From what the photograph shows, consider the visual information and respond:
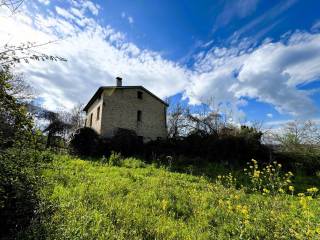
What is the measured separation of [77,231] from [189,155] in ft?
51.2

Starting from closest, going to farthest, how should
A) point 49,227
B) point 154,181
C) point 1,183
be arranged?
point 1,183, point 49,227, point 154,181

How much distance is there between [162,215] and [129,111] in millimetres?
19018

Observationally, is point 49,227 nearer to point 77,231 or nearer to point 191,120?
point 77,231

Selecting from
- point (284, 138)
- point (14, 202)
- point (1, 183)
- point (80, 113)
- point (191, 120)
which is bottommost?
point (14, 202)

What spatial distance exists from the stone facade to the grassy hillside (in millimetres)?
15339

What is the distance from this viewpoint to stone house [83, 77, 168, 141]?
2283cm

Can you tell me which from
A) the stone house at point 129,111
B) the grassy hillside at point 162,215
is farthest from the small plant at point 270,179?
the stone house at point 129,111

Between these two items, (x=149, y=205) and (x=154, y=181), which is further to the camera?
(x=154, y=181)

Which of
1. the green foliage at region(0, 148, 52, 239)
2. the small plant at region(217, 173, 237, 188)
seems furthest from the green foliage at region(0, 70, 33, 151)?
the small plant at region(217, 173, 237, 188)

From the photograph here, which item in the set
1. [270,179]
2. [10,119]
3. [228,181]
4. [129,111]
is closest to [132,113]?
[129,111]

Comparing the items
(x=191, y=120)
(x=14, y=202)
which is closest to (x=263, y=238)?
(x=14, y=202)

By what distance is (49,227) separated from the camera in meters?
4.12

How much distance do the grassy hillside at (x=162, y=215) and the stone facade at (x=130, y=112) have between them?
1534 cm

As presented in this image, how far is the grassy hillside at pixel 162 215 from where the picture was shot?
4117 millimetres
